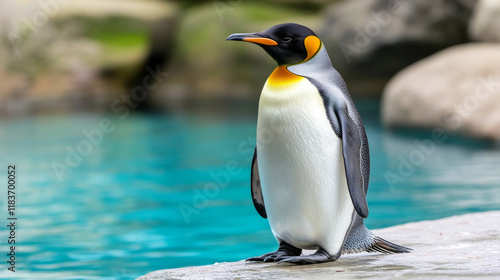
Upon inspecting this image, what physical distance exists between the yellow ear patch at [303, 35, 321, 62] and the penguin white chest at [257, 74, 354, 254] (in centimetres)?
10

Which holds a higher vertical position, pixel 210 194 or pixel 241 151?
pixel 241 151

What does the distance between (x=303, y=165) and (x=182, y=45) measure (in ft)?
40.1

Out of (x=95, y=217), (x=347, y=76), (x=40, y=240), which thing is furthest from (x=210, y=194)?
(x=347, y=76)

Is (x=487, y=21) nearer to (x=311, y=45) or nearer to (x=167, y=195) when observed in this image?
(x=167, y=195)

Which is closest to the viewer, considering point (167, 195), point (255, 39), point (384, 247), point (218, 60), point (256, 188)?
point (255, 39)

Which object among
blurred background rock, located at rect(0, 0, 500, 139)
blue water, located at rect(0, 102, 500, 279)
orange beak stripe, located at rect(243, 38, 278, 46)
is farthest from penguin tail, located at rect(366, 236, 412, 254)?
blurred background rock, located at rect(0, 0, 500, 139)

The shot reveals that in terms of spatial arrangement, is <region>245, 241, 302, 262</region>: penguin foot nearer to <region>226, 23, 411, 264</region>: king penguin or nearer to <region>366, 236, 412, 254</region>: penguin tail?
<region>226, 23, 411, 264</region>: king penguin

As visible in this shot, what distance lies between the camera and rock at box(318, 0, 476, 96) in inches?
405

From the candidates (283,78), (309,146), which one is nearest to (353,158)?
(309,146)

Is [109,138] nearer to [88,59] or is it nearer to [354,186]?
[88,59]

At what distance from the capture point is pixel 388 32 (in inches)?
422

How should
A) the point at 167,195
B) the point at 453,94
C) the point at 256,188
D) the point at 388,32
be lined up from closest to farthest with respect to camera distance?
the point at 256,188
the point at 167,195
the point at 453,94
the point at 388,32

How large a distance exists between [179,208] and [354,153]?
2.91 metres

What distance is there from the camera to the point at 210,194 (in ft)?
18.2
